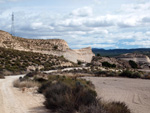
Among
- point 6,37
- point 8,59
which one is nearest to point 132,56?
point 6,37

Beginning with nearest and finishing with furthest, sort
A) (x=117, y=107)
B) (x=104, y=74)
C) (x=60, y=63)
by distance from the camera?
1. (x=117, y=107)
2. (x=104, y=74)
3. (x=60, y=63)

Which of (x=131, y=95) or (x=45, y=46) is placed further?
(x=45, y=46)

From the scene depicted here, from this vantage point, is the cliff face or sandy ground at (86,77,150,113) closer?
sandy ground at (86,77,150,113)

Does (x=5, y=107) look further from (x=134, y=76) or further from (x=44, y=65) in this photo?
(x=44, y=65)

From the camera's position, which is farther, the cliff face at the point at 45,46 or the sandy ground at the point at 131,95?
the cliff face at the point at 45,46

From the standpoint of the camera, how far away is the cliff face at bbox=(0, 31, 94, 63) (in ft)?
245

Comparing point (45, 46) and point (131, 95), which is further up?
point (45, 46)

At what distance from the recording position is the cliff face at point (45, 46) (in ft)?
245

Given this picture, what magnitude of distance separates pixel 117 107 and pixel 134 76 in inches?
971

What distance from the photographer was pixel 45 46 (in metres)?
89.4

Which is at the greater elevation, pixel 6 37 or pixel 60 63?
pixel 6 37

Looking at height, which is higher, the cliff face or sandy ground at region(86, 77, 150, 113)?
the cliff face

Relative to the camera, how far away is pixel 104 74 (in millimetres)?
36250

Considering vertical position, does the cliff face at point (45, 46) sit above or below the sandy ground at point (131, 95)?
above
